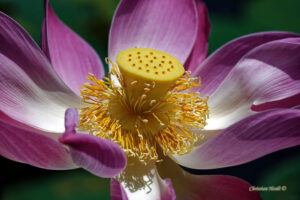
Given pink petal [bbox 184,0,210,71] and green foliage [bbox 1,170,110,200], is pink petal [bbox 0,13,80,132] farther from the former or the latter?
pink petal [bbox 184,0,210,71]

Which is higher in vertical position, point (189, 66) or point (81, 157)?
point (189, 66)

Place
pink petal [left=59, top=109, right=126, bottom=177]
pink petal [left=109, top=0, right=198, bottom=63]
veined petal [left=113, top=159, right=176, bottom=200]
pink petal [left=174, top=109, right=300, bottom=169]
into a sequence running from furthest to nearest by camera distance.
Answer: pink petal [left=109, top=0, right=198, bottom=63] → veined petal [left=113, top=159, right=176, bottom=200] → pink petal [left=174, top=109, right=300, bottom=169] → pink petal [left=59, top=109, right=126, bottom=177]

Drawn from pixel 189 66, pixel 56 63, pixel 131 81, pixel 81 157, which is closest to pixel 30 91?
pixel 56 63

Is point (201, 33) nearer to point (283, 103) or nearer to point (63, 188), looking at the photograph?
point (283, 103)

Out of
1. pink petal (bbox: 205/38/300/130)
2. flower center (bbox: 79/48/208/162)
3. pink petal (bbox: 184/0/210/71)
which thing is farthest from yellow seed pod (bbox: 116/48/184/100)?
pink petal (bbox: 184/0/210/71)

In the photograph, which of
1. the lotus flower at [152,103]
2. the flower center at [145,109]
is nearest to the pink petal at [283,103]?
the lotus flower at [152,103]

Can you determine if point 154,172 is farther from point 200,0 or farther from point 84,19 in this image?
point 84,19
